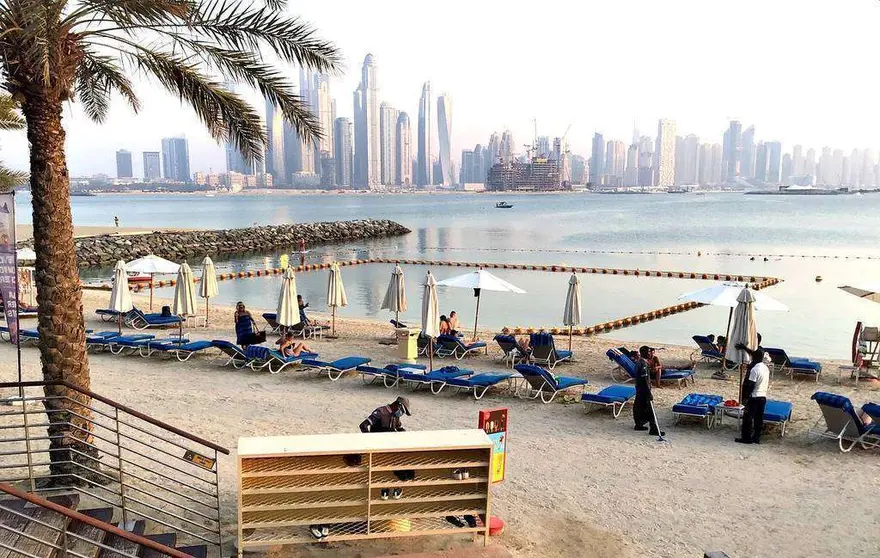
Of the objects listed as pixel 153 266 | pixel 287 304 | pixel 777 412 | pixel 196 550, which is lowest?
pixel 777 412

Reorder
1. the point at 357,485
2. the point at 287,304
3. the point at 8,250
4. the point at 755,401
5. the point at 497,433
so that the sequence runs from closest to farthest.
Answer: the point at 357,485, the point at 497,433, the point at 8,250, the point at 755,401, the point at 287,304

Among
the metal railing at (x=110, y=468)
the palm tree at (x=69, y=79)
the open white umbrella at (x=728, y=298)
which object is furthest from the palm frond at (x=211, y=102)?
the open white umbrella at (x=728, y=298)

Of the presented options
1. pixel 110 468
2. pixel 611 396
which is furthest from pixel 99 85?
pixel 611 396

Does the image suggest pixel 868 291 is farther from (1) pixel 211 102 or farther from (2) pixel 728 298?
(1) pixel 211 102

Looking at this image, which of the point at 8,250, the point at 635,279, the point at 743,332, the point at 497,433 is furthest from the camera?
the point at 635,279

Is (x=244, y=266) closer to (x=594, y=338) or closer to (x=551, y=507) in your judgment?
(x=594, y=338)

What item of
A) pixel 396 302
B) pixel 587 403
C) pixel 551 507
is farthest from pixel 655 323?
pixel 551 507

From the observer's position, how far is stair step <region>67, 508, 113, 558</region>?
504cm

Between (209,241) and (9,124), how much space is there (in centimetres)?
3548

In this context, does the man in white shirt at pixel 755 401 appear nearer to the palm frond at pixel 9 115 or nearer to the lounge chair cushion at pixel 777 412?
the lounge chair cushion at pixel 777 412

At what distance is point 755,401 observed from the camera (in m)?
8.94

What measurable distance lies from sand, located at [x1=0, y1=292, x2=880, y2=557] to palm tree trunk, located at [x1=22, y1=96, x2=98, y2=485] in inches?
78.3

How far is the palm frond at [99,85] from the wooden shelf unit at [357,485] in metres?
4.84

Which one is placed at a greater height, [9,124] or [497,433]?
[9,124]
